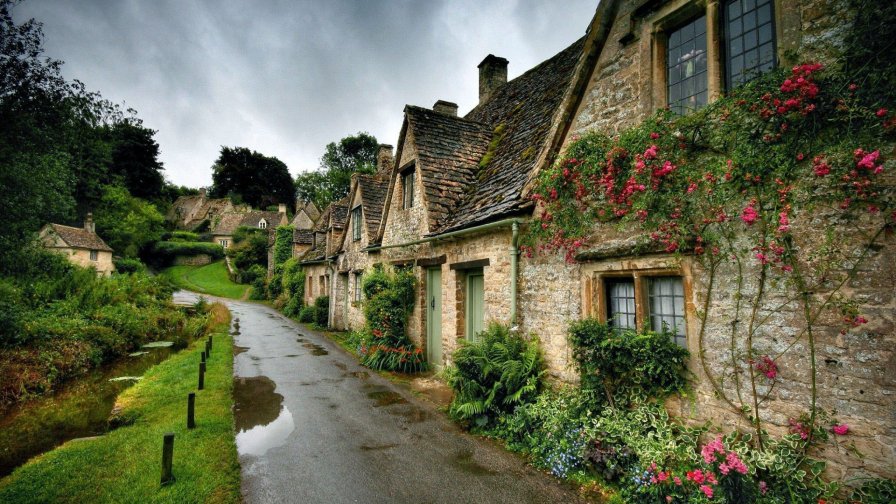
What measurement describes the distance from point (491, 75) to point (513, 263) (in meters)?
12.0

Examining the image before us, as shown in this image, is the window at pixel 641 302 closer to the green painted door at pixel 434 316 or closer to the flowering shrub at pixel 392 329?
the green painted door at pixel 434 316

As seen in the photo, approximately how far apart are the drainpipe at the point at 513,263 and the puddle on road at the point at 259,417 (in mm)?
4542

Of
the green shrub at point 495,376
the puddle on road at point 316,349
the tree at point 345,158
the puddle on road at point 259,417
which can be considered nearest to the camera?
the puddle on road at point 259,417

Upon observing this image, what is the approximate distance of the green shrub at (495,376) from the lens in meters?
6.75

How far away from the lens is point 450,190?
1120 centimetres

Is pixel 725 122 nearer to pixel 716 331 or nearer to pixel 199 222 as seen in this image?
pixel 716 331

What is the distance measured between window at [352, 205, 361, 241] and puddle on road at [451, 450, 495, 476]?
1308cm

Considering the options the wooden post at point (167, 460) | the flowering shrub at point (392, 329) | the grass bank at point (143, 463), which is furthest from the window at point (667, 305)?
the flowering shrub at point (392, 329)

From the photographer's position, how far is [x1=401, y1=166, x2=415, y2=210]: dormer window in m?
12.5

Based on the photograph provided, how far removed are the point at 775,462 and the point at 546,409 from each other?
9.38 feet

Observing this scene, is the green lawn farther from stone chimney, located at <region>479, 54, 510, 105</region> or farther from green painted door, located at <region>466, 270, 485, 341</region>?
green painted door, located at <region>466, 270, 485, 341</region>

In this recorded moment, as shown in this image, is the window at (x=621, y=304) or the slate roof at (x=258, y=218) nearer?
the window at (x=621, y=304)

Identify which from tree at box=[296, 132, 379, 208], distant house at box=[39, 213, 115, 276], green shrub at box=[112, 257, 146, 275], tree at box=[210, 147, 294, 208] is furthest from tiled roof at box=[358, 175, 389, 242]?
tree at box=[210, 147, 294, 208]

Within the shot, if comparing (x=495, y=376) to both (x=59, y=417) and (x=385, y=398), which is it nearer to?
(x=385, y=398)
